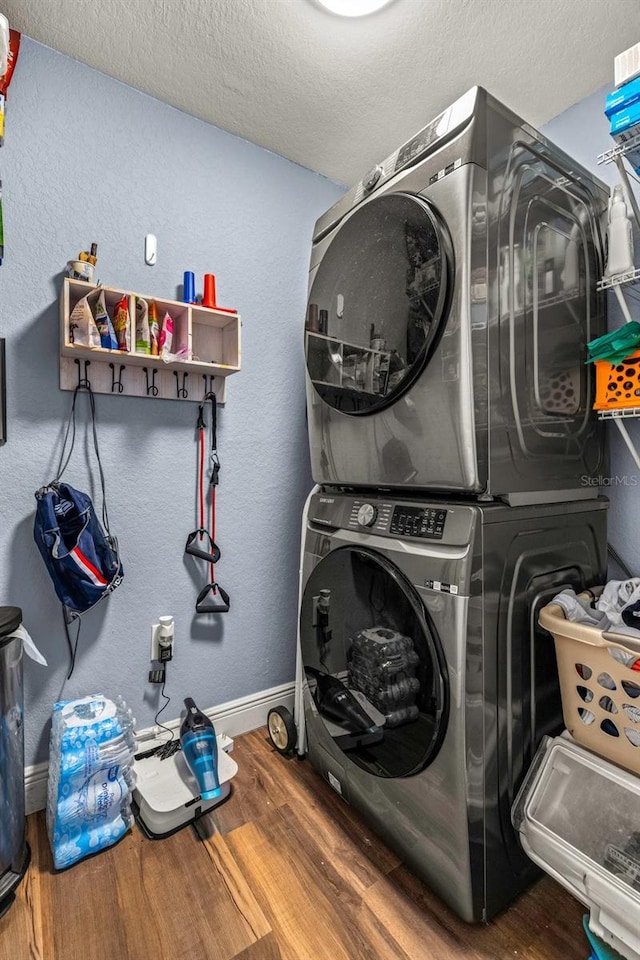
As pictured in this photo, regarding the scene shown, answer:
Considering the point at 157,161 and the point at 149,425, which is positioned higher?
the point at 157,161

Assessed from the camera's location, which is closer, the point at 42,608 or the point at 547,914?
the point at 547,914

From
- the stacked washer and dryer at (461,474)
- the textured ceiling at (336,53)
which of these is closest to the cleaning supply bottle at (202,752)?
the stacked washer and dryer at (461,474)

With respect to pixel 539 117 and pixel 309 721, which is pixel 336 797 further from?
pixel 539 117

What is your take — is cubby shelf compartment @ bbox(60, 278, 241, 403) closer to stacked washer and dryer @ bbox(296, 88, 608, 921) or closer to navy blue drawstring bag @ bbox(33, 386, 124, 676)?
navy blue drawstring bag @ bbox(33, 386, 124, 676)

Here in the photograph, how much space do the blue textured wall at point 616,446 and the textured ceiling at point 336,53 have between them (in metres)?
0.09

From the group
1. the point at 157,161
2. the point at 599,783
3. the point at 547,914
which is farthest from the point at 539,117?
the point at 547,914

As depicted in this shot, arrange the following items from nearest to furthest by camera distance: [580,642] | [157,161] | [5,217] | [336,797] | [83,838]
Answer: [580,642], [83,838], [5,217], [336,797], [157,161]

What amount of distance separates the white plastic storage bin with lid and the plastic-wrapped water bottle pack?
3.71ft

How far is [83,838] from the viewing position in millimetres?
1348

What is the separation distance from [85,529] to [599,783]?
1557mm

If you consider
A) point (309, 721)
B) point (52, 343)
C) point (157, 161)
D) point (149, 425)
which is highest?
point (157, 161)

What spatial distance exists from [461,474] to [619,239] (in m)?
0.85

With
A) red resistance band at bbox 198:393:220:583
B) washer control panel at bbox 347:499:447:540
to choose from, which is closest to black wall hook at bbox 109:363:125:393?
red resistance band at bbox 198:393:220:583

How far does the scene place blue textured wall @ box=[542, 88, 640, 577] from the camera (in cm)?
150
